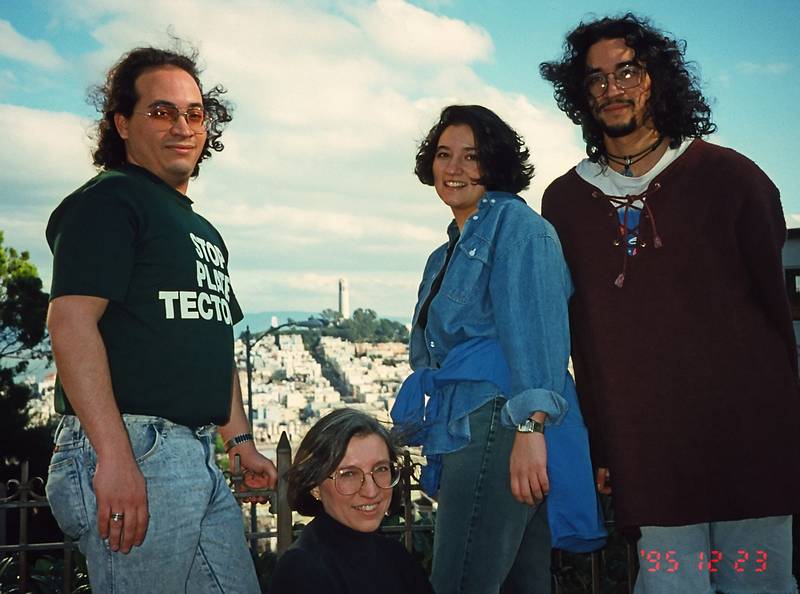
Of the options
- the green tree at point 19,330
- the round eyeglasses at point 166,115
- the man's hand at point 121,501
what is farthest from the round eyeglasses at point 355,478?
the green tree at point 19,330

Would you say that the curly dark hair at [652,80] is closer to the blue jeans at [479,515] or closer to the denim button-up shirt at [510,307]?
the denim button-up shirt at [510,307]

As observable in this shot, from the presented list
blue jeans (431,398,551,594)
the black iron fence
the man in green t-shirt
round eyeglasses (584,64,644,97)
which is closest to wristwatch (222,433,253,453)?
the black iron fence

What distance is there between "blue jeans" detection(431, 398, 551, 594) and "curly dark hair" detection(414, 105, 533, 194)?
2.88ft

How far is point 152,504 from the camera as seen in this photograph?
2.35 meters

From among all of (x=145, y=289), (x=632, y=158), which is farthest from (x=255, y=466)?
(x=632, y=158)

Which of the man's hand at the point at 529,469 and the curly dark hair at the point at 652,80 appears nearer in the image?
the man's hand at the point at 529,469

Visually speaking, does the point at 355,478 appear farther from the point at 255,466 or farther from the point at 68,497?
the point at 68,497

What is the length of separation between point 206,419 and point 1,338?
19520 mm

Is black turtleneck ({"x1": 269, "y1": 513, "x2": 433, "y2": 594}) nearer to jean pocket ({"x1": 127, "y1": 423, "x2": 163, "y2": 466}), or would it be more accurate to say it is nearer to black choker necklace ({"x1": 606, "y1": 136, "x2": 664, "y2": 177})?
jean pocket ({"x1": 127, "y1": 423, "x2": 163, "y2": 466})

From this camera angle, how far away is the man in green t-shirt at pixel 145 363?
226 cm

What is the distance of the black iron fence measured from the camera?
4.06 meters

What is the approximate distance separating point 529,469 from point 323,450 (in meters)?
0.69

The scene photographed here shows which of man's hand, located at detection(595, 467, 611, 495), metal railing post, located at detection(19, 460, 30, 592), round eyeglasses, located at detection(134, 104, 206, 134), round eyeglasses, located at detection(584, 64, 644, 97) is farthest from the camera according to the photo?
metal railing post, located at detection(19, 460, 30, 592)

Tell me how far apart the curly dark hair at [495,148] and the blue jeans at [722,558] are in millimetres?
1370
